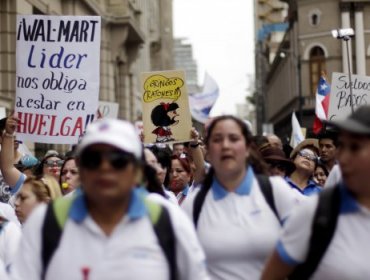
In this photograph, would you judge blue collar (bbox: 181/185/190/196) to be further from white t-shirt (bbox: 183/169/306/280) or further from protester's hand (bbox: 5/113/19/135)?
white t-shirt (bbox: 183/169/306/280)

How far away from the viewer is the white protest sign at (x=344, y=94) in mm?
14039

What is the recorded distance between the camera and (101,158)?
138 inches

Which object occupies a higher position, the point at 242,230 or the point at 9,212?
the point at 9,212

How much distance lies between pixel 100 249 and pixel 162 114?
6571 millimetres

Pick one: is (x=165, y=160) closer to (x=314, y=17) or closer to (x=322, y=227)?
(x=322, y=227)

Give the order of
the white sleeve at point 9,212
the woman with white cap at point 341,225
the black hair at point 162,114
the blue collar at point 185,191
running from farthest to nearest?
the black hair at point 162,114 < the blue collar at point 185,191 < the white sleeve at point 9,212 < the woman with white cap at point 341,225

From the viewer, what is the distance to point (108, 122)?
361cm

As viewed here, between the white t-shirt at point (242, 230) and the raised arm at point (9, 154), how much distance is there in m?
2.93

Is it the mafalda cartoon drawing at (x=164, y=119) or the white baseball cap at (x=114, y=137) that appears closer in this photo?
the white baseball cap at (x=114, y=137)

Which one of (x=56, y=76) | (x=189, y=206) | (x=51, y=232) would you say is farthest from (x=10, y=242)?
(x=56, y=76)

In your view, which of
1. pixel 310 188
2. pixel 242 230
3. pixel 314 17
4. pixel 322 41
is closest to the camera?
pixel 242 230

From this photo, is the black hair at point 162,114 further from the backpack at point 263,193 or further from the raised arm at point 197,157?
the backpack at point 263,193

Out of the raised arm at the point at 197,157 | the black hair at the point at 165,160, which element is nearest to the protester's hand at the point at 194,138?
the raised arm at the point at 197,157

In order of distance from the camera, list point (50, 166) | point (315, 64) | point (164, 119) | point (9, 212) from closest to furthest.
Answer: point (9, 212)
point (50, 166)
point (164, 119)
point (315, 64)
